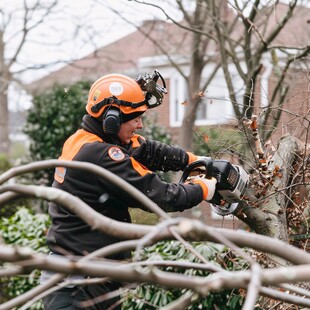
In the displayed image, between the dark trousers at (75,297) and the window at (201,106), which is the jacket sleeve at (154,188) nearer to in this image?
the dark trousers at (75,297)

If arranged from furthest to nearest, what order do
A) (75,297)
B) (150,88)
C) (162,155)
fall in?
(162,155)
(150,88)
(75,297)

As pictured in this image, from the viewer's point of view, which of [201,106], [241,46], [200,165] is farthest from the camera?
[201,106]

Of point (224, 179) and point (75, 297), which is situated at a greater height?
point (224, 179)

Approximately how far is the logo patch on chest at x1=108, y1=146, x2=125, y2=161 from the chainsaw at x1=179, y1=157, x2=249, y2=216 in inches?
19.8

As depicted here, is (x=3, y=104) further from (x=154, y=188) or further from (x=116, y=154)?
(x=154, y=188)

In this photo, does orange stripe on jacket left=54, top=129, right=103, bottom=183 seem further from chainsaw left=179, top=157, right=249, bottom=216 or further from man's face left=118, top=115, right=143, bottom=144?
chainsaw left=179, top=157, right=249, bottom=216

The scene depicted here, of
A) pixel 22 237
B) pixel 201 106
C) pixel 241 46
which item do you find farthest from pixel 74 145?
pixel 201 106

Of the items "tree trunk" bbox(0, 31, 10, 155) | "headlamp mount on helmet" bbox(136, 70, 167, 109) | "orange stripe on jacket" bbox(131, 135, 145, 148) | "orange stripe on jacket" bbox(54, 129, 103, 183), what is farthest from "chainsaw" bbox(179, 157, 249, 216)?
"tree trunk" bbox(0, 31, 10, 155)

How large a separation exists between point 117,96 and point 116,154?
0.43m

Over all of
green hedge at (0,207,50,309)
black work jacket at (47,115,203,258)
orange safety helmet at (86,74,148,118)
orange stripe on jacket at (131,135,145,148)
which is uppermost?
orange safety helmet at (86,74,148,118)

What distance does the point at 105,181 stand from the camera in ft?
13.0

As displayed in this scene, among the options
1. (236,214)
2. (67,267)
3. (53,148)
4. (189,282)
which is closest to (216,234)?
(189,282)

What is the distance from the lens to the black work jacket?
3994 mm

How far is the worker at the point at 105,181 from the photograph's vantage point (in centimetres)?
400
